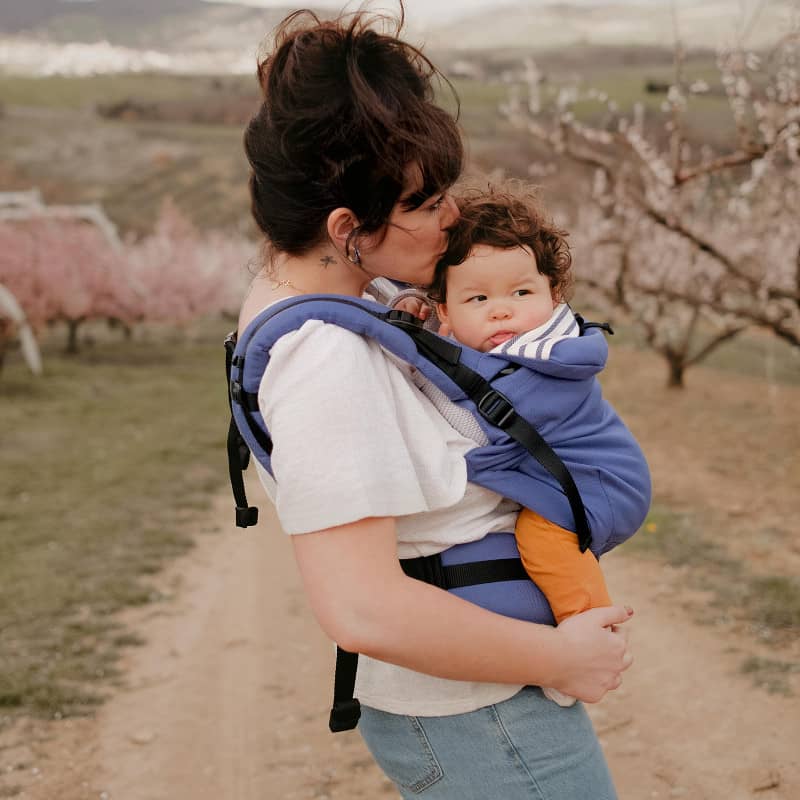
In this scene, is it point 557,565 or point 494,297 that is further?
point 494,297

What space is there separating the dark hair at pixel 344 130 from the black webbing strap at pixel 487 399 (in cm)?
19

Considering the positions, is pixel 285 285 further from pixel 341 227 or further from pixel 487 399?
pixel 487 399

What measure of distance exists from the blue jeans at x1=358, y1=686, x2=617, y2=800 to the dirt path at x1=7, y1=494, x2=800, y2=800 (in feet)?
6.43

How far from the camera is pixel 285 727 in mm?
3615

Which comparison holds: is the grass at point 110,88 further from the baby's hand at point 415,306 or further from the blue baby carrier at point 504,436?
the blue baby carrier at point 504,436

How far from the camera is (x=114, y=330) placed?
624 inches

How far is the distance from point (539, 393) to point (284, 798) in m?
2.31

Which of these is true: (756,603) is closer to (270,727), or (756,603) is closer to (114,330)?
(270,727)

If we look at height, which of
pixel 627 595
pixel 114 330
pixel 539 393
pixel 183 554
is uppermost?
pixel 539 393

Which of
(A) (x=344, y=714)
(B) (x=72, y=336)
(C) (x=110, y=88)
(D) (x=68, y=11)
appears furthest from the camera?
(C) (x=110, y=88)

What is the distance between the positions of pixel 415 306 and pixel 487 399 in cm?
44

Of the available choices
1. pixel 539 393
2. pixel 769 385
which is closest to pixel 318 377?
pixel 539 393

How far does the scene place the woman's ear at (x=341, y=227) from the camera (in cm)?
130

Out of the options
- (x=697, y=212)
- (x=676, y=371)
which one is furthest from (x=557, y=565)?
(x=697, y=212)
